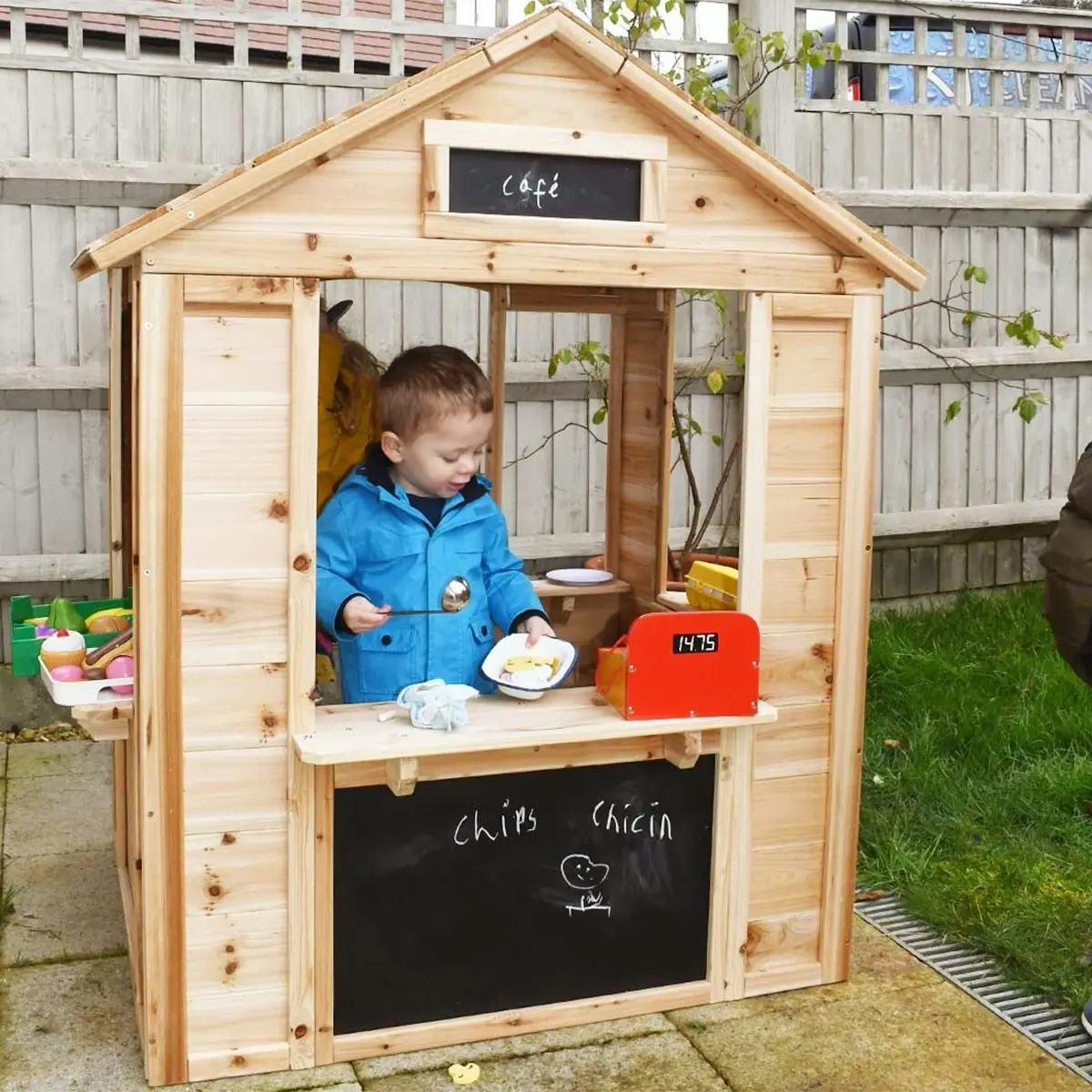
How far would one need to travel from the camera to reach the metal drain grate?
10.8 feet

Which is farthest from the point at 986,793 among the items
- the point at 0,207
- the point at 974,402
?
the point at 0,207

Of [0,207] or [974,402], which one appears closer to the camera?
[0,207]

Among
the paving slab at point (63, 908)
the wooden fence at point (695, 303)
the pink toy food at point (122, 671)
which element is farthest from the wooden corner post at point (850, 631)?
the wooden fence at point (695, 303)

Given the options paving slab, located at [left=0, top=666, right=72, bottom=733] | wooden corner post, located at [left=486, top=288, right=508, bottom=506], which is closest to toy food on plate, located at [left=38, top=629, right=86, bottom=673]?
wooden corner post, located at [left=486, top=288, right=508, bottom=506]

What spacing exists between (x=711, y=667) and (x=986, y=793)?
202 centimetres

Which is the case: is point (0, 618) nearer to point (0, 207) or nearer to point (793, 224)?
point (0, 207)

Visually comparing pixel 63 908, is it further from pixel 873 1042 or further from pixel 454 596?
pixel 873 1042

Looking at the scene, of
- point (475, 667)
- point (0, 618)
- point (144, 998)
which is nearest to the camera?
point (144, 998)

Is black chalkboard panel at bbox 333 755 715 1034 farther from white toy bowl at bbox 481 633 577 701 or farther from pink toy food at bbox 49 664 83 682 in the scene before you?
pink toy food at bbox 49 664 83 682

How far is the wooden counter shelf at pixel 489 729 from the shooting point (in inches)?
117

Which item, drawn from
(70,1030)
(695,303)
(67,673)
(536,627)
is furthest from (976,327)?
(70,1030)

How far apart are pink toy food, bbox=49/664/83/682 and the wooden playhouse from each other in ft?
0.32

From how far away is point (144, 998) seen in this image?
3.06 m

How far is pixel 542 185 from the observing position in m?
3.06
